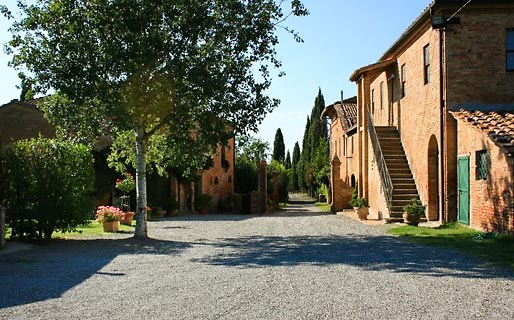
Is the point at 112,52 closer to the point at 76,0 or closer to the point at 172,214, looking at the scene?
the point at 76,0

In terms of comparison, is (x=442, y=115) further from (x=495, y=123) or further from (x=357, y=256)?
(x=357, y=256)

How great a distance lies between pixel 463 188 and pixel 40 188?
40.4 ft

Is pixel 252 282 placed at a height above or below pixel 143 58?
below

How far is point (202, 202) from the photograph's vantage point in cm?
3209

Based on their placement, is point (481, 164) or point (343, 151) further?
point (343, 151)

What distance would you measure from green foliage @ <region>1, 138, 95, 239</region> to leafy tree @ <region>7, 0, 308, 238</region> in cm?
112

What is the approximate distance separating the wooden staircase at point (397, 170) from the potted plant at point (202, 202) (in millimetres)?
11720

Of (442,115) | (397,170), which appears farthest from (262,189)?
(442,115)

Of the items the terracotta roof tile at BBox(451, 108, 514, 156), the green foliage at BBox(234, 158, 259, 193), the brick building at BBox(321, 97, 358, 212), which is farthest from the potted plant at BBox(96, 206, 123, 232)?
the green foliage at BBox(234, 158, 259, 193)

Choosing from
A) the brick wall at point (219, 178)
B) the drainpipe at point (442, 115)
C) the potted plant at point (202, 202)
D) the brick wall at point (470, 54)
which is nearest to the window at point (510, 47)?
the brick wall at point (470, 54)

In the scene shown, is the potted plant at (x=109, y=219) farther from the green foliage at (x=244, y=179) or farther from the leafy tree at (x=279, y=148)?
the leafy tree at (x=279, y=148)

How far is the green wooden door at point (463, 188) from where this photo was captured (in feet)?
54.6

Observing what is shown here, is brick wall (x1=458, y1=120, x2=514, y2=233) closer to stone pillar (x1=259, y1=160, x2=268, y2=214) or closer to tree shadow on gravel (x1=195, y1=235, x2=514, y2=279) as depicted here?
tree shadow on gravel (x1=195, y1=235, x2=514, y2=279)

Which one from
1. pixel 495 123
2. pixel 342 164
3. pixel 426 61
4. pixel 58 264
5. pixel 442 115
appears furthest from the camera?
pixel 342 164
